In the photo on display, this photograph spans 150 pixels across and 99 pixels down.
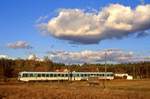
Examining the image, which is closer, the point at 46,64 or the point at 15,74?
the point at 15,74

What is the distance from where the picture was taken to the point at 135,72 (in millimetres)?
167500

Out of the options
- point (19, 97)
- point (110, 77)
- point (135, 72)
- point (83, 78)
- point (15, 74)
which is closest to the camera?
point (19, 97)

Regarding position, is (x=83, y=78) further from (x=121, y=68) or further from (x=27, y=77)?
(x=121, y=68)

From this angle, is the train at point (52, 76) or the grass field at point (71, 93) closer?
the grass field at point (71, 93)

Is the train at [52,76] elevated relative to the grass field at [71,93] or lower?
elevated

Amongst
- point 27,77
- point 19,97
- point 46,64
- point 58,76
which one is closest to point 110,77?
point 58,76

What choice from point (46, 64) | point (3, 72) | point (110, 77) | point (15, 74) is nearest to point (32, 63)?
point (46, 64)

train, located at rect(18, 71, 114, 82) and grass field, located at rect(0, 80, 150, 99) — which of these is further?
train, located at rect(18, 71, 114, 82)

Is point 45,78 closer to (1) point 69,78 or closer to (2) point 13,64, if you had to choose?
(1) point 69,78

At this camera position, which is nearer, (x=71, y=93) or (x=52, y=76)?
(x=71, y=93)

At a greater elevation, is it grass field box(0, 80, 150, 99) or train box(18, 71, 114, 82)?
train box(18, 71, 114, 82)

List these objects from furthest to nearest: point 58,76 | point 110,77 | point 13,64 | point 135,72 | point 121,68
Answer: point 121,68, point 135,72, point 13,64, point 110,77, point 58,76

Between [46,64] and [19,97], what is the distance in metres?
120

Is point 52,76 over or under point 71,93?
over
